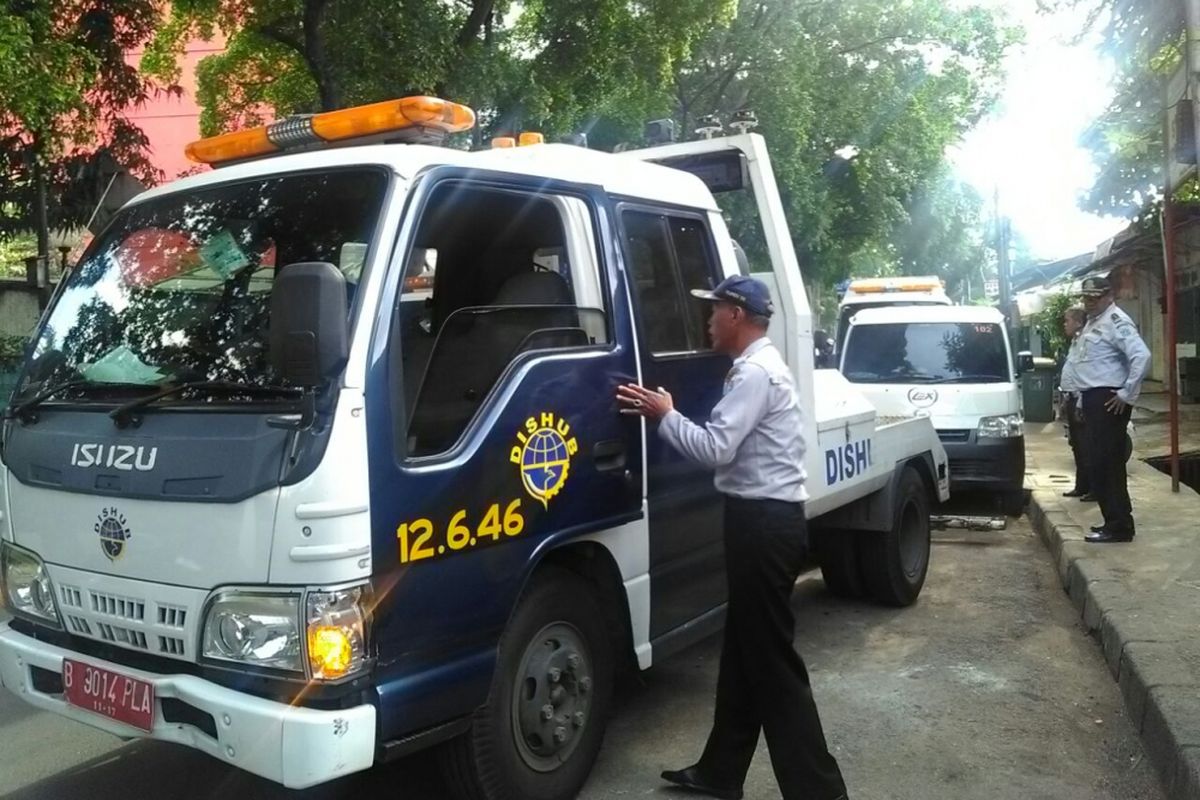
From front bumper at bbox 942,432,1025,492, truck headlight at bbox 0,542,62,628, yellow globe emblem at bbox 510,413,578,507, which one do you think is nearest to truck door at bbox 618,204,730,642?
yellow globe emblem at bbox 510,413,578,507

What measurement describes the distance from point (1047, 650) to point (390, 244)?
4.22 m

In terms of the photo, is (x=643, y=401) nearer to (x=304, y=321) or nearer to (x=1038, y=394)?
(x=304, y=321)

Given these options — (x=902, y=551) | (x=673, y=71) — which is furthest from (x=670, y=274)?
(x=673, y=71)

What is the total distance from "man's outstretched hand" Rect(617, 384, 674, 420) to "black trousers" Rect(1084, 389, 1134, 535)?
15.2 feet

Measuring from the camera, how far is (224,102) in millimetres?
12805

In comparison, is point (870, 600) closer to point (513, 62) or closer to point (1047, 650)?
point (1047, 650)

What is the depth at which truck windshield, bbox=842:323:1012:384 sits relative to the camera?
979cm

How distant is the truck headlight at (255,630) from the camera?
9.11ft

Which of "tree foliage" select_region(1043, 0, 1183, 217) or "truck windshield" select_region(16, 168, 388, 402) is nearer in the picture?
"truck windshield" select_region(16, 168, 388, 402)

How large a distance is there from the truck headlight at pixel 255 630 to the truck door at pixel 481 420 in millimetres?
220

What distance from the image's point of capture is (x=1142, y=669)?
4586 mm

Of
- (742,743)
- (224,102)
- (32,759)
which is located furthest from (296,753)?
(224,102)

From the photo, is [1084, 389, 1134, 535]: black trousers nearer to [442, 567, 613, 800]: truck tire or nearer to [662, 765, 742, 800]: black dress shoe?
[662, 765, 742, 800]: black dress shoe

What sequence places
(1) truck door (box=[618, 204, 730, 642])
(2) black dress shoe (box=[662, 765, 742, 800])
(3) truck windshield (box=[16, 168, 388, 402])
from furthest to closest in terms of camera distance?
1. (1) truck door (box=[618, 204, 730, 642])
2. (2) black dress shoe (box=[662, 765, 742, 800])
3. (3) truck windshield (box=[16, 168, 388, 402])
